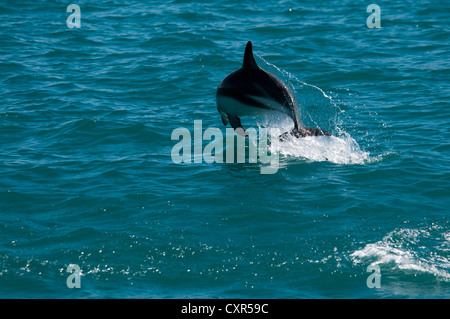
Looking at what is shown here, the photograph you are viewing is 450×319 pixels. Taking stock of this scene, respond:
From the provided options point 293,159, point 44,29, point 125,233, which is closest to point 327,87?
point 293,159

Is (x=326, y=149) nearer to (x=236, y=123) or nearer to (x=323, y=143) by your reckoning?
(x=323, y=143)

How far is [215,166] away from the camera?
14.6m

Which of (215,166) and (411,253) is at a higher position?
(215,166)

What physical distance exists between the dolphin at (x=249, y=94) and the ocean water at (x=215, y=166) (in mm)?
1343

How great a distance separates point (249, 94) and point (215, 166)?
1.98 m

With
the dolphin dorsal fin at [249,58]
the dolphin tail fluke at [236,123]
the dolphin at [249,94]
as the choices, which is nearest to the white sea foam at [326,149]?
the dolphin at [249,94]

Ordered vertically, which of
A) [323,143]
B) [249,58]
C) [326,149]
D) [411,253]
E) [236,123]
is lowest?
[411,253]

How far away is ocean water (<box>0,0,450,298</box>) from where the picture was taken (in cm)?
1040

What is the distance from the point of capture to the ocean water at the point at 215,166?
10.4 m

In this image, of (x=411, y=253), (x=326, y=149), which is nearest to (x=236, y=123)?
(x=326, y=149)

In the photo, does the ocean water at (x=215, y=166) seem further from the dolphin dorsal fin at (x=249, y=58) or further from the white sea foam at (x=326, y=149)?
the dolphin dorsal fin at (x=249, y=58)

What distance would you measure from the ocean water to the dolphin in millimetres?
1343

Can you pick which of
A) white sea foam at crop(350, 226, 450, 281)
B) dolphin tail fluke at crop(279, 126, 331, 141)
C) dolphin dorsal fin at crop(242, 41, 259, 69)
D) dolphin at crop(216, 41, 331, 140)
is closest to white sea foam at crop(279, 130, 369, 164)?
dolphin tail fluke at crop(279, 126, 331, 141)

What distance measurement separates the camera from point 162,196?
Result: 1309cm
